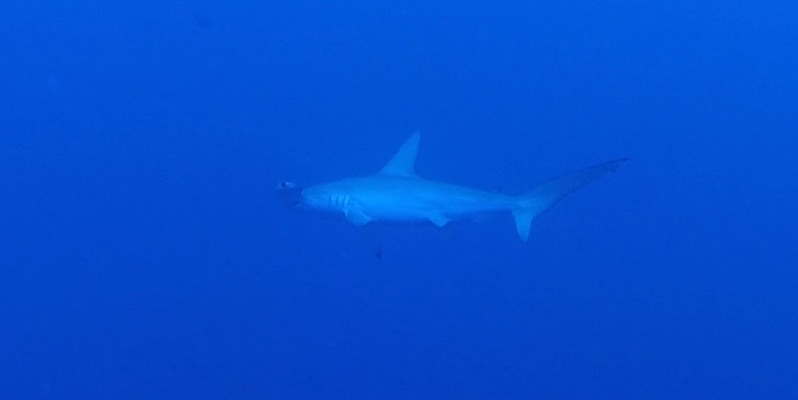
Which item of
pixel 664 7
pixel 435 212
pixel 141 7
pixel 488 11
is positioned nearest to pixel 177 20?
pixel 141 7

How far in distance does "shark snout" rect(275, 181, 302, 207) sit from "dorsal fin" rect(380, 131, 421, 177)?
2.58 ft

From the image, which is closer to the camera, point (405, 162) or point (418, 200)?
point (418, 200)

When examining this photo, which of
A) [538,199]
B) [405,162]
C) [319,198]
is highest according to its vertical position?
[405,162]

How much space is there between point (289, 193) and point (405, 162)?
3.39ft

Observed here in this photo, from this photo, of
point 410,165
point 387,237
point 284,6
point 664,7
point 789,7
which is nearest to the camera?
point 410,165

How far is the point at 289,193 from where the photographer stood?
6484 millimetres

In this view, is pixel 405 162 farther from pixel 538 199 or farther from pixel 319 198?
pixel 538 199

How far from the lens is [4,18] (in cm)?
1489

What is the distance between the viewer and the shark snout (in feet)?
21.1

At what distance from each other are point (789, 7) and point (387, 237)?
12207mm

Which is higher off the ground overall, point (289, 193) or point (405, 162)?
point (405, 162)

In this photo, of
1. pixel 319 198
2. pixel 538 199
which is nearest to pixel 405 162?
pixel 319 198

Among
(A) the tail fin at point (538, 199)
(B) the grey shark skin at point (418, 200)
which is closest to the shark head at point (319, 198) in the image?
(B) the grey shark skin at point (418, 200)

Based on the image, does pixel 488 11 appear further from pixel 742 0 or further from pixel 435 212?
pixel 435 212
